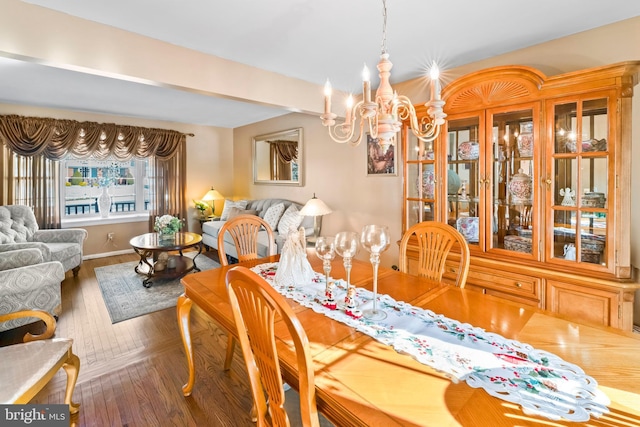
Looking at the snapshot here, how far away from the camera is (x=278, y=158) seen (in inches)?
211

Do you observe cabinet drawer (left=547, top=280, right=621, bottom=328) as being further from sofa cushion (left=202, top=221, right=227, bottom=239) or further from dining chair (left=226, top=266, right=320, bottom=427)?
sofa cushion (left=202, top=221, right=227, bottom=239)

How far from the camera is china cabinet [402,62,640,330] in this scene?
6.07 ft

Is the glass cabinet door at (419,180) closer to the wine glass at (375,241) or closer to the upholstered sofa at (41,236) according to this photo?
the wine glass at (375,241)

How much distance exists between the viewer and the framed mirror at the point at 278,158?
4945mm

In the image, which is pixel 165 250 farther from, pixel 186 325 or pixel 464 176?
pixel 464 176

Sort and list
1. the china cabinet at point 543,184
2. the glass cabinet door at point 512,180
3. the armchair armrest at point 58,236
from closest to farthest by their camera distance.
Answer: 1. the china cabinet at point 543,184
2. the glass cabinet door at point 512,180
3. the armchair armrest at point 58,236

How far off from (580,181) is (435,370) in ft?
6.04

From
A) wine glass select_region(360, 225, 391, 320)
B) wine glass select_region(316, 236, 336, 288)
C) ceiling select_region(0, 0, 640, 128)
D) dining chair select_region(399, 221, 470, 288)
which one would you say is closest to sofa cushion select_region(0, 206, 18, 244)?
ceiling select_region(0, 0, 640, 128)

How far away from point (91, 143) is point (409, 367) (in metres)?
5.70

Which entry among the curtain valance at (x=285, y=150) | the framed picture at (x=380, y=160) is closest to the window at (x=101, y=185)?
the curtain valance at (x=285, y=150)

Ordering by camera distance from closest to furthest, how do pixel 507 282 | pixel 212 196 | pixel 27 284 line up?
pixel 507 282
pixel 27 284
pixel 212 196

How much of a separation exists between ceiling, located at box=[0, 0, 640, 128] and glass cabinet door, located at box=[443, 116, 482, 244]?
643mm

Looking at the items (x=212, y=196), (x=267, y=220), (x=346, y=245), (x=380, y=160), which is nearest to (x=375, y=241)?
(x=346, y=245)

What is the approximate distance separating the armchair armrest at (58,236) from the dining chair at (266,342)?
424cm
